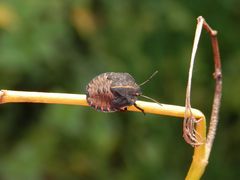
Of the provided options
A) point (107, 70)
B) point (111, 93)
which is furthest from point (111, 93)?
point (107, 70)

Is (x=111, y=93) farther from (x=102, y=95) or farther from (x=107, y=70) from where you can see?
(x=107, y=70)

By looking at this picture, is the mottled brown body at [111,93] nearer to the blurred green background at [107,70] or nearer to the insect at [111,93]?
the insect at [111,93]

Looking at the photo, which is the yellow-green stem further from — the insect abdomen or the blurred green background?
the blurred green background

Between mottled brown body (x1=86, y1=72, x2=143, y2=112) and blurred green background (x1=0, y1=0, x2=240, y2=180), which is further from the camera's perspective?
blurred green background (x1=0, y1=0, x2=240, y2=180)

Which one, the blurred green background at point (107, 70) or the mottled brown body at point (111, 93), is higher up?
the blurred green background at point (107, 70)

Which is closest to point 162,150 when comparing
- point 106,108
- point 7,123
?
point 7,123

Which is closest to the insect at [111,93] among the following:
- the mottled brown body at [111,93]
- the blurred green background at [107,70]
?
the mottled brown body at [111,93]

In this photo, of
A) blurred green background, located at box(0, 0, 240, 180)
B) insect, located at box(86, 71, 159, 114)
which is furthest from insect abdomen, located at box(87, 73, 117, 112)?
blurred green background, located at box(0, 0, 240, 180)
